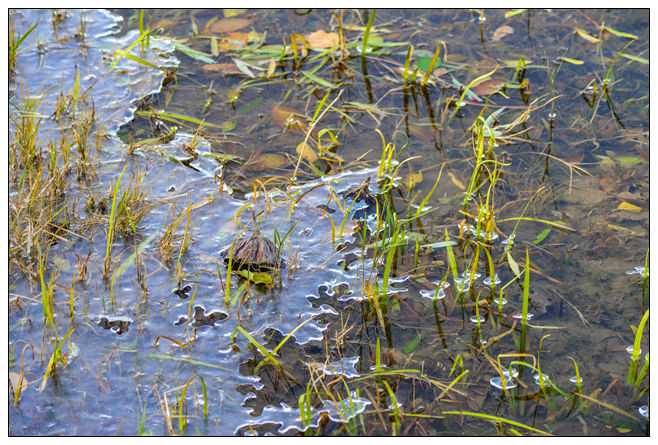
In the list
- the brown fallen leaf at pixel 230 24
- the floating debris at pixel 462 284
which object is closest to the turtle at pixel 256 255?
the floating debris at pixel 462 284

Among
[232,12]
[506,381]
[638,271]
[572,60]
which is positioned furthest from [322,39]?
[506,381]

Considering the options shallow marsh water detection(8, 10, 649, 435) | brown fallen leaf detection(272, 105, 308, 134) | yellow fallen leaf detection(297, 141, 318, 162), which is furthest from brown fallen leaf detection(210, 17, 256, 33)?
yellow fallen leaf detection(297, 141, 318, 162)

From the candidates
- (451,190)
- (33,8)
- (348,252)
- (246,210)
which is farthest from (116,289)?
(33,8)

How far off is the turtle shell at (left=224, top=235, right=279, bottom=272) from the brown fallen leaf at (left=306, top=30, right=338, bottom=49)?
1.65 metres

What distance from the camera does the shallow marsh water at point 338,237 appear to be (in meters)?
1.86

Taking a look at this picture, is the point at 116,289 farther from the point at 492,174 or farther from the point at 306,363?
the point at 492,174

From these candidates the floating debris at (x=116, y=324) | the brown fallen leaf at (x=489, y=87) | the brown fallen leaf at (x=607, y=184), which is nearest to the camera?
the floating debris at (x=116, y=324)

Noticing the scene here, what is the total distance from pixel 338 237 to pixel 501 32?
192 centimetres

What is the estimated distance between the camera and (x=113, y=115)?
299 cm

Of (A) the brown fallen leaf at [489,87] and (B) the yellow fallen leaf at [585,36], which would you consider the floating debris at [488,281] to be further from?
(B) the yellow fallen leaf at [585,36]

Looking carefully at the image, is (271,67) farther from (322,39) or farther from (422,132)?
(422,132)

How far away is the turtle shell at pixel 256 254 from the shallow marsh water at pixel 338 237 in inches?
3.0

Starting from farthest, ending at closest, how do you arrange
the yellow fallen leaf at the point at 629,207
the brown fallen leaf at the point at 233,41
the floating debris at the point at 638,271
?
the brown fallen leaf at the point at 233,41, the yellow fallen leaf at the point at 629,207, the floating debris at the point at 638,271

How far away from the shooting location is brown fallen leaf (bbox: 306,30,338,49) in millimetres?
3510
